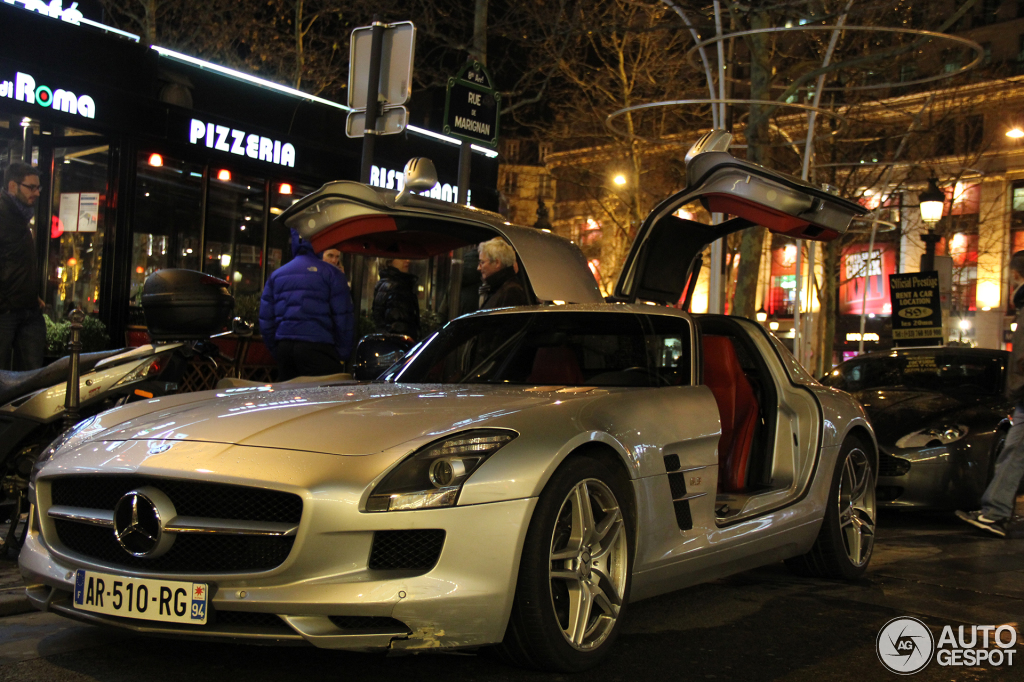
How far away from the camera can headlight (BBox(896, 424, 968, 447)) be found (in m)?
8.17

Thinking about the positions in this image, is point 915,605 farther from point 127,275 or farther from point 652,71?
point 652,71

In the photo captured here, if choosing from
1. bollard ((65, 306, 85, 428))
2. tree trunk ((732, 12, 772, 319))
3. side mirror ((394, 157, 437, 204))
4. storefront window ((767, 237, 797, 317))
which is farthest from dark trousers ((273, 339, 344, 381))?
storefront window ((767, 237, 797, 317))

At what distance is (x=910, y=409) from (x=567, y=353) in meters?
4.55

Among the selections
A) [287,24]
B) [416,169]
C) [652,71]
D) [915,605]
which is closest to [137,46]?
[416,169]

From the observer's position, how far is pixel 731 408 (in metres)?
5.66

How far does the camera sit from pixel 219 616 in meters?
3.28

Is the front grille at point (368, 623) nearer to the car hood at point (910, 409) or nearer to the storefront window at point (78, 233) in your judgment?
the car hood at point (910, 409)

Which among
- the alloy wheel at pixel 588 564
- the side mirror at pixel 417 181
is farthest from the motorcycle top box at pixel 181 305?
the alloy wheel at pixel 588 564

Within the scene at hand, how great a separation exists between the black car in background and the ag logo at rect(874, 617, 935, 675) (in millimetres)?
3538

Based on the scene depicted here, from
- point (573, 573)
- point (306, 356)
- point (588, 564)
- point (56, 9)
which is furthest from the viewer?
point (56, 9)

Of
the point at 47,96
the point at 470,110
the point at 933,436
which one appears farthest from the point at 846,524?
the point at 47,96

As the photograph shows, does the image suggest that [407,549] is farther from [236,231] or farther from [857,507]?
[236,231]

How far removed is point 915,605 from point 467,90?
4952mm

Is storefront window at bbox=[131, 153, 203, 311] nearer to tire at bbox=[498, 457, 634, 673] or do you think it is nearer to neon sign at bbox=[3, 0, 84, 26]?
neon sign at bbox=[3, 0, 84, 26]
